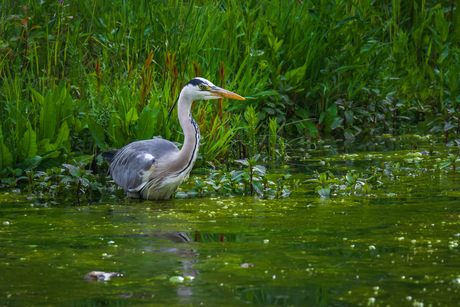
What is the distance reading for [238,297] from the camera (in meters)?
2.67

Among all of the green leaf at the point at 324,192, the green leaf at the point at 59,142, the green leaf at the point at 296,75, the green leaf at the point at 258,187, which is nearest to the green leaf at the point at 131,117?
the green leaf at the point at 59,142

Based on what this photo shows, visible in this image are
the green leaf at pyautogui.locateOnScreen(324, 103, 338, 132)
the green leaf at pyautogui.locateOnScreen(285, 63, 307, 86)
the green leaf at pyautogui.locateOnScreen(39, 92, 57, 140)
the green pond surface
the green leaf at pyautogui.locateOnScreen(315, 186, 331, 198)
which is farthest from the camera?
the green leaf at pyautogui.locateOnScreen(324, 103, 338, 132)

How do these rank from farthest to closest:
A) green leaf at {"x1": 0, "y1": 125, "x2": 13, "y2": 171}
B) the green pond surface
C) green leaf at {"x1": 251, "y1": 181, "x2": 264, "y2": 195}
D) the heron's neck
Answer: green leaf at {"x1": 0, "y1": 125, "x2": 13, "y2": 171} → the heron's neck → green leaf at {"x1": 251, "y1": 181, "x2": 264, "y2": 195} → the green pond surface

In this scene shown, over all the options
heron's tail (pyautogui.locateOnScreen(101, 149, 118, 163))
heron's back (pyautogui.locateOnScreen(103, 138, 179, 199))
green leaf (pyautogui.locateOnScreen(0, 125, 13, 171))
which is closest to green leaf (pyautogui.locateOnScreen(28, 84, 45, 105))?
→ green leaf (pyautogui.locateOnScreen(0, 125, 13, 171))

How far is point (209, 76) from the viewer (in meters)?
7.43

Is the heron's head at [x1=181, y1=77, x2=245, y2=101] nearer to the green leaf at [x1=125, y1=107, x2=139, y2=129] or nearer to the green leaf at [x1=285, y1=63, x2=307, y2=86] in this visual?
the green leaf at [x1=125, y1=107, x2=139, y2=129]

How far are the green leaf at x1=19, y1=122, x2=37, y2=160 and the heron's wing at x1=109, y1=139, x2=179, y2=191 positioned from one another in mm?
787

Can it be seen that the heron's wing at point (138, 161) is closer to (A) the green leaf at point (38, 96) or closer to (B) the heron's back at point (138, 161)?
(B) the heron's back at point (138, 161)

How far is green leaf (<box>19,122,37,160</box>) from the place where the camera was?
582 centimetres

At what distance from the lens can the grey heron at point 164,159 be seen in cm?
555

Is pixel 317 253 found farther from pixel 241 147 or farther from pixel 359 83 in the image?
pixel 359 83

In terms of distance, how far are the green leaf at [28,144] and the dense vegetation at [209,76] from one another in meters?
0.01

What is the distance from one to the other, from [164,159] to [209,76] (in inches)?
80.9

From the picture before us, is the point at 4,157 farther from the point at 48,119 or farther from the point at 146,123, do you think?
the point at 146,123
